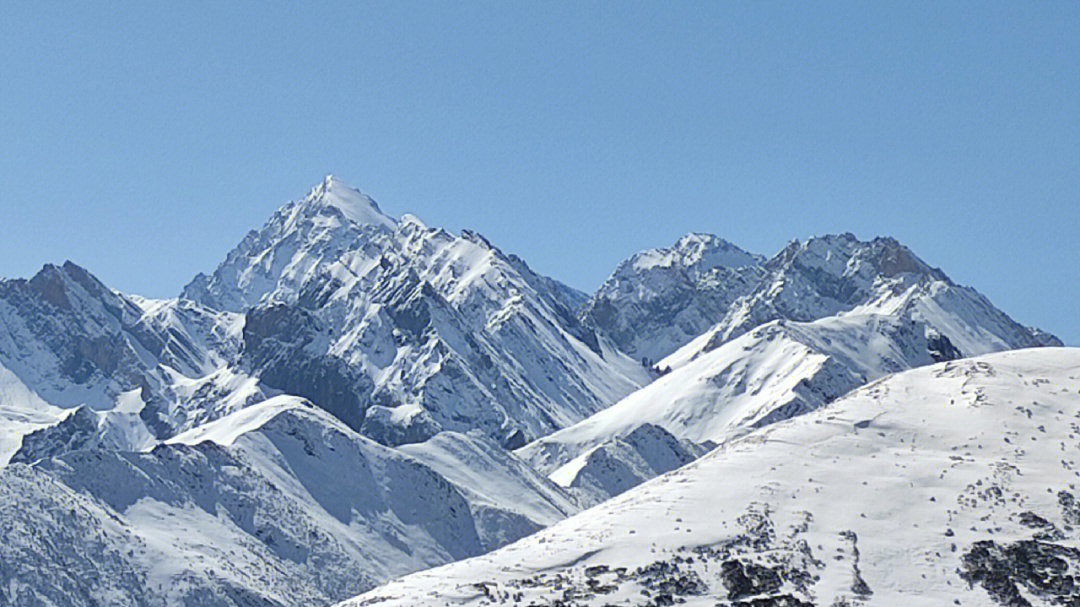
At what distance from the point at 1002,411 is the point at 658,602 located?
53.0 metres

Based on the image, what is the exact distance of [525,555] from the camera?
16975cm

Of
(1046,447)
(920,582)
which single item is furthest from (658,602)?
(1046,447)

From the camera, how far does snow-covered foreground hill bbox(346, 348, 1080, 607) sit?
6235 inches

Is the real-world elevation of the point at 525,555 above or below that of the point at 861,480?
below

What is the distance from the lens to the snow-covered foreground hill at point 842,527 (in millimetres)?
158375

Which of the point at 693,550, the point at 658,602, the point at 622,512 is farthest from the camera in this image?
the point at 622,512

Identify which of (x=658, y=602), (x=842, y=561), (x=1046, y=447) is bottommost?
(x=658, y=602)

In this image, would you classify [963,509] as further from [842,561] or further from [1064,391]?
[1064,391]

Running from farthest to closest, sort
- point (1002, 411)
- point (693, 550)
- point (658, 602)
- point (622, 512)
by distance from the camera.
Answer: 1. point (1002, 411)
2. point (622, 512)
3. point (693, 550)
4. point (658, 602)

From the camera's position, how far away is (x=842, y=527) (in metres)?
171

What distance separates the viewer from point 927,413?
649ft

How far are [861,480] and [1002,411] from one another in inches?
804

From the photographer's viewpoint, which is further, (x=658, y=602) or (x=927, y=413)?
(x=927, y=413)

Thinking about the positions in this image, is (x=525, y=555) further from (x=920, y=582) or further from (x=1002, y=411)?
(x=1002, y=411)
